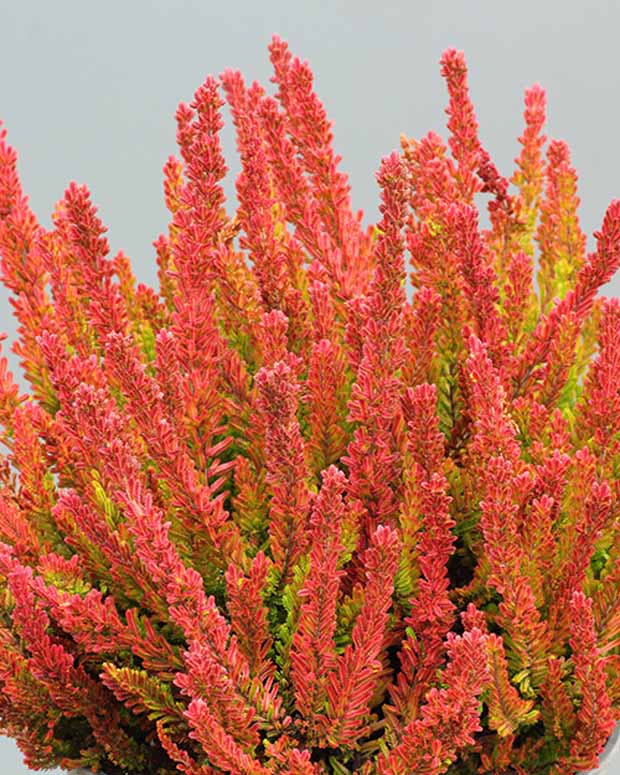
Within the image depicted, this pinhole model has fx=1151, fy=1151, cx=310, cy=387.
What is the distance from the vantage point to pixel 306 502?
1.38 meters

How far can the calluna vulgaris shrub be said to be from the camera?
1345 millimetres

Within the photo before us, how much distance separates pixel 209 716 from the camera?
1.28m

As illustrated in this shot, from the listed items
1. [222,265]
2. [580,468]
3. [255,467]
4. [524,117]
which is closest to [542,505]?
[580,468]

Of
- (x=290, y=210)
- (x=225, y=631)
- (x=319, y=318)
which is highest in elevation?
(x=290, y=210)

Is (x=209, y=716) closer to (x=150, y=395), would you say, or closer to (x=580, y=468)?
(x=150, y=395)

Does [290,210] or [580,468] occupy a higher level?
[290,210]

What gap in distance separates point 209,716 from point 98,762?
47 centimetres

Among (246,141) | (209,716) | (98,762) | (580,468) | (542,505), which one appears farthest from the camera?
(246,141)

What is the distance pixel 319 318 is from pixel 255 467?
24 centimetres

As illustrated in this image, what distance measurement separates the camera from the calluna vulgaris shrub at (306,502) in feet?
4.41

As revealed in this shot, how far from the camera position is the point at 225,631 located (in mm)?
1313

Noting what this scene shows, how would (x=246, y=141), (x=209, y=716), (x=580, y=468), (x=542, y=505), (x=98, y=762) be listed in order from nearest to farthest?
(x=209, y=716)
(x=542, y=505)
(x=580, y=468)
(x=98, y=762)
(x=246, y=141)

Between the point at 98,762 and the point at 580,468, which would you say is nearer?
the point at 580,468

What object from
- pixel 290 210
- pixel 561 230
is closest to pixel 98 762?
pixel 290 210
